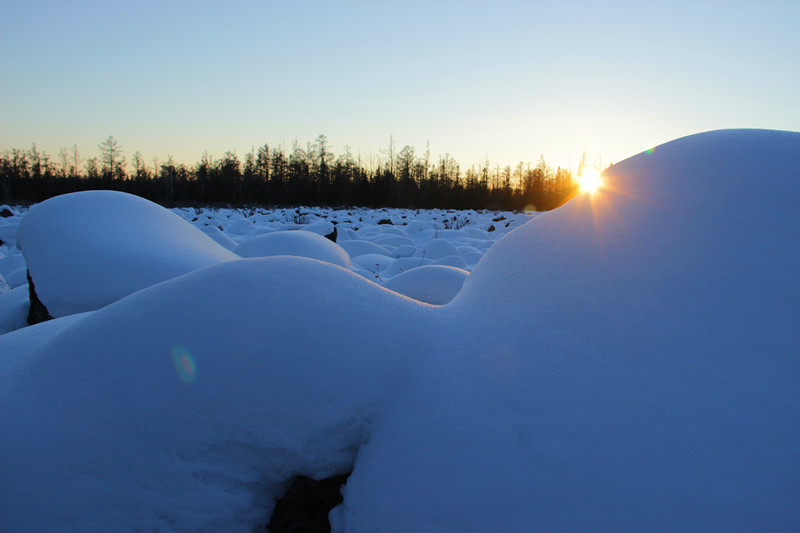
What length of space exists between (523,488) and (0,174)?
47317 mm

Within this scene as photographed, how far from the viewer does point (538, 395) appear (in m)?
0.90

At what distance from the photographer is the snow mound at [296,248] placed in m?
3.03

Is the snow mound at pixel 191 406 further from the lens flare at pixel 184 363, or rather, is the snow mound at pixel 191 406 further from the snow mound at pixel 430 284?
the snow mound at pixel 430 284

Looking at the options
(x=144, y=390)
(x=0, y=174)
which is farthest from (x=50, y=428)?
(x=0, y=174)

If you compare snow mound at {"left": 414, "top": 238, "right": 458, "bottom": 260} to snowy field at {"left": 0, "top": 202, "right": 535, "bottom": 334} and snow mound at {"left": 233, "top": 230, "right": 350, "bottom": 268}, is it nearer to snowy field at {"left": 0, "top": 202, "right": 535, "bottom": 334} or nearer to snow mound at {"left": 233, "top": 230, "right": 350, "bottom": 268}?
snow mound at {"left": 233, "top": 230, "right": 350, "bottom": 268}

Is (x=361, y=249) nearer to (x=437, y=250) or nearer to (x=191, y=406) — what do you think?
(x=437, y=250)

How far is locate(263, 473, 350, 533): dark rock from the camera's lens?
3.23 feet

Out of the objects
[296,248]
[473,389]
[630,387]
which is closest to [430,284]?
[296,248]

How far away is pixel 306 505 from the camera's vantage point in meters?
1.00

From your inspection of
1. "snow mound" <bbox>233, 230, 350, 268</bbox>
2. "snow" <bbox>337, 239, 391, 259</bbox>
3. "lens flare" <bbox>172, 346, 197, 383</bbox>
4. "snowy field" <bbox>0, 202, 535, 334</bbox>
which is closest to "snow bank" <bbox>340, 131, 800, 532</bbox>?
"lens flare" <bbox>172, 346, 197, 383</bbox>

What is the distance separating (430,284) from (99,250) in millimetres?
A: 1795

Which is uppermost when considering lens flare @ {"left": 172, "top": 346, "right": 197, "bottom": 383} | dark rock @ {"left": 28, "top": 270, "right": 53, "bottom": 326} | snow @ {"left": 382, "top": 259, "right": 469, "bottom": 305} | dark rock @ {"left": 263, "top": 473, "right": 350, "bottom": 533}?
lens flare @ {"left": 172, "top": 346, "right": 197, "bottom": 383}

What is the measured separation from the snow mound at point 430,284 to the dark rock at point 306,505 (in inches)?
58.6

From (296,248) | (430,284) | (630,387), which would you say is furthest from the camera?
(296,248)
